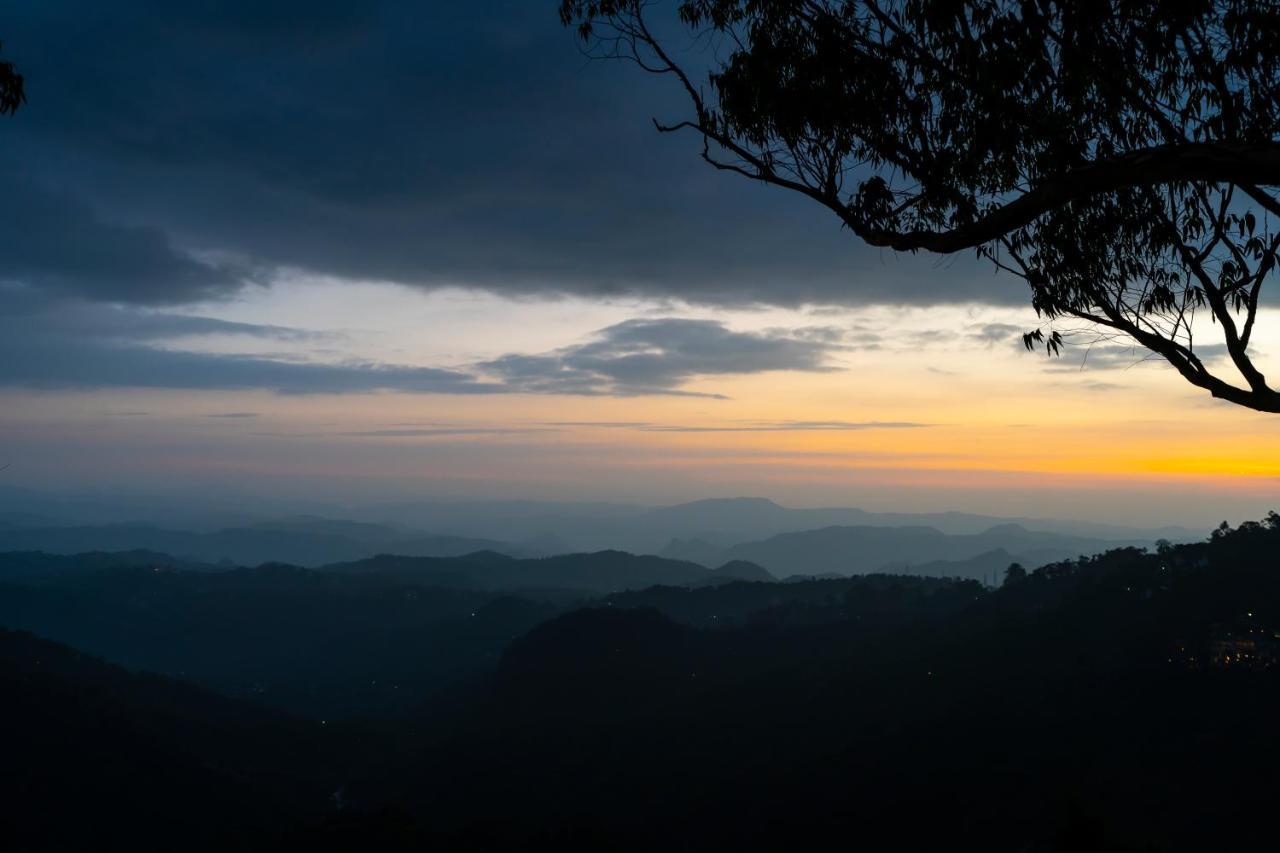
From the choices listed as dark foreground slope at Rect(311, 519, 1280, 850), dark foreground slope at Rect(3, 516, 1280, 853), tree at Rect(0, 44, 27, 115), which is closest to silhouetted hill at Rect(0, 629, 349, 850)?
dark foreground slope at Rect(3, 516, 1280, 853)

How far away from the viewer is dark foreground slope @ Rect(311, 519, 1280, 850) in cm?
7662

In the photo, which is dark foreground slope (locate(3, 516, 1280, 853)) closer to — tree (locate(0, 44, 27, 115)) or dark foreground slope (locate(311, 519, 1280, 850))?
dark foreground slope (locate(311, 519, 1280, 850))

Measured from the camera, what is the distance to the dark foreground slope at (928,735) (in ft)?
251

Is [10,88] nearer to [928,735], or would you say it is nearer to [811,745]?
[928,735]

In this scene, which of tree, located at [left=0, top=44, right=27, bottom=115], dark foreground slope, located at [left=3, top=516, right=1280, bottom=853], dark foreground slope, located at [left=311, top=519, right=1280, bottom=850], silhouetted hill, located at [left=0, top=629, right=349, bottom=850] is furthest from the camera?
silhouetted hill, located at [left=0, top=629, right=349, bottom=850]

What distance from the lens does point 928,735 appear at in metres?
102

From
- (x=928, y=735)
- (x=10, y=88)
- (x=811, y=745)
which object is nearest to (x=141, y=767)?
(x=811, y=745)

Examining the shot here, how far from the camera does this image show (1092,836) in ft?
102

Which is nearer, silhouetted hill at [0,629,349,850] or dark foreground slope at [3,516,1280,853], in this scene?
dark foreground slope at [3,516,1280,853]

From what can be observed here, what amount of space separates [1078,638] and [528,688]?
109 metres

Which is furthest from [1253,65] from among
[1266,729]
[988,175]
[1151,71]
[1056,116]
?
[1266,729]

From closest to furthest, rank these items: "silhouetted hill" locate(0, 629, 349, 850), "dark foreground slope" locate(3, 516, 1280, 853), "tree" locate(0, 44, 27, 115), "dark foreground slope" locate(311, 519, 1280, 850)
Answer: "tree" locate(0, 44, 27, 115)
"dark foreground slope" locate(311, 519, 1280, 850)
"dark foreground slope" locate(3, 516, 1280, 853)
"silhouetted hill" locate(0, 629, 349, 850)

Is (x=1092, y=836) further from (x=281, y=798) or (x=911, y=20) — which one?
(x=281, y=798)

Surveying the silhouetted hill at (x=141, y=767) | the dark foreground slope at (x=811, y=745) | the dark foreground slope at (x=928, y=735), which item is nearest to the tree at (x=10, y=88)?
the dark foreground slope at (x=928, y=735)
